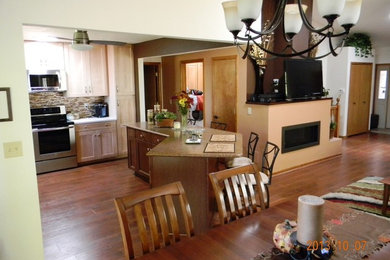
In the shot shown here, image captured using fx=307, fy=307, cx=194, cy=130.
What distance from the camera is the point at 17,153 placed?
91.7 inches

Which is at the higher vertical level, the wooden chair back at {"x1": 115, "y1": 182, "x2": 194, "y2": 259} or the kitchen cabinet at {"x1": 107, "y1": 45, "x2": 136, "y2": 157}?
the kitchen cabinet at {"x1": 107, "y1": 45, "x2": 136, "y2": 157}

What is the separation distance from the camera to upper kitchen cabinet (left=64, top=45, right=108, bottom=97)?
19.1 ft

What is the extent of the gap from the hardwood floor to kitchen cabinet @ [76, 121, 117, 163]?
219 millimetres

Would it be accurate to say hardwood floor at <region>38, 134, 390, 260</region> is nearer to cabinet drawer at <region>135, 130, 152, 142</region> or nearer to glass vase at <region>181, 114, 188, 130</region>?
cabinet drawer at <region>135, 130, 152, 142</region>

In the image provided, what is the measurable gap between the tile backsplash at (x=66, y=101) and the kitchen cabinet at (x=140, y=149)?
181cm

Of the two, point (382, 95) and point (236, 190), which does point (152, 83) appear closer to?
point (236, 190)

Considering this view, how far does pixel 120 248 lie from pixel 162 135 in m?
1.65

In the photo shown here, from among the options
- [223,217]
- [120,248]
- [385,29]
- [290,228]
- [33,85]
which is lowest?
[120,248]

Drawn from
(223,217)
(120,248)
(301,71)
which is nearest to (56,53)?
(120,248)

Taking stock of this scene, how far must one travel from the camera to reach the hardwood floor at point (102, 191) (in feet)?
10.2

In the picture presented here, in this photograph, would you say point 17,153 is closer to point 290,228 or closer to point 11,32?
point 11,32

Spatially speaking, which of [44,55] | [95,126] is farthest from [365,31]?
[44,55]

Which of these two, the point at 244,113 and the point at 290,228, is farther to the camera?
the point at 244,113

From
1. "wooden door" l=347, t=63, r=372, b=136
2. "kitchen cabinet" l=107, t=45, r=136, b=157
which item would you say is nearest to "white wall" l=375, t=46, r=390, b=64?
"wooden door" l=347, t=63, r=372, b=136
